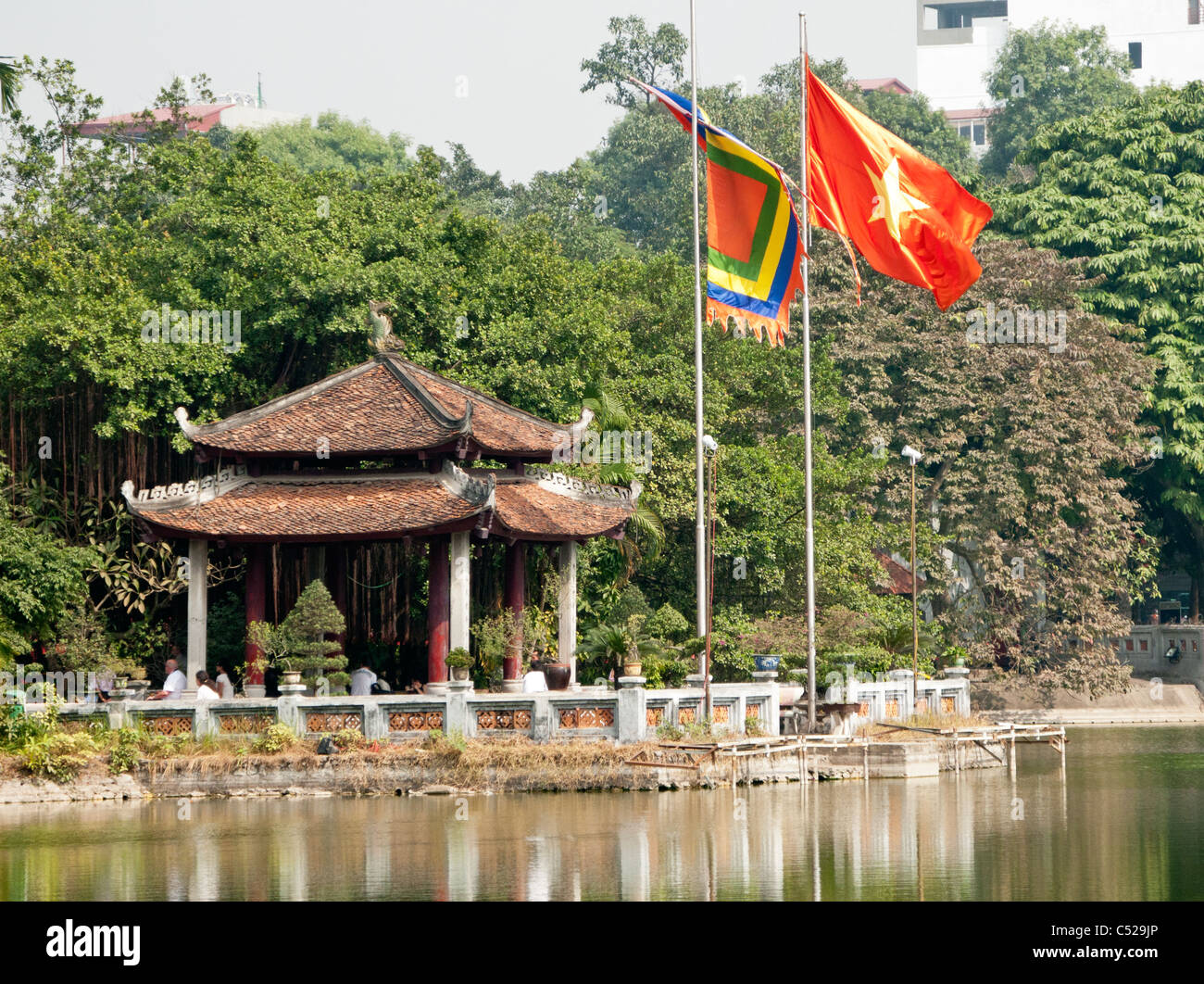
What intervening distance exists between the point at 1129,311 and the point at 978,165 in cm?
3742

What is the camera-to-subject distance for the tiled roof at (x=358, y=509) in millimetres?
31328

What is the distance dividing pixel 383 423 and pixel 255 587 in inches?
149

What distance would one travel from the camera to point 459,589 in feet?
104

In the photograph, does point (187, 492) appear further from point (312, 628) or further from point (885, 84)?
point (885, 84)

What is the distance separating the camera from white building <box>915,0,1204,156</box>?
322 ft

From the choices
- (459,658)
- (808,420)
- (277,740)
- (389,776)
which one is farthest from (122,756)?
(808,420)

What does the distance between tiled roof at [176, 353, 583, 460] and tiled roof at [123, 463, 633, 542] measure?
2.29 ft

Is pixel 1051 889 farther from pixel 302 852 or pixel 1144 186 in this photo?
pixel 1144 186

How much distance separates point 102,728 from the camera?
96.1 ft

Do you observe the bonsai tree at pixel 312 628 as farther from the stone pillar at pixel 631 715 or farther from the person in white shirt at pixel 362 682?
the stone pillar at pixel 631 715

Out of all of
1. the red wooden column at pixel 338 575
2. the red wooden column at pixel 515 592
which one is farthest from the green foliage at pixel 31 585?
the red wooden column at pixel 515 592

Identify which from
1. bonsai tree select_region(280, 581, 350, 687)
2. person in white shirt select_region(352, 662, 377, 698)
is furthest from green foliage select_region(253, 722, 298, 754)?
person in white shirt select_region(352, 662, 377, 698)

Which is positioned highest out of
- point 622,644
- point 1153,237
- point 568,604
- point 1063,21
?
point 1063,21

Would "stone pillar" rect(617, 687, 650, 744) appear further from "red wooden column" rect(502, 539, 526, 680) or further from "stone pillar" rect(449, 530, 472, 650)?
"red wooden column" rect(502, 539, 526, 680)
